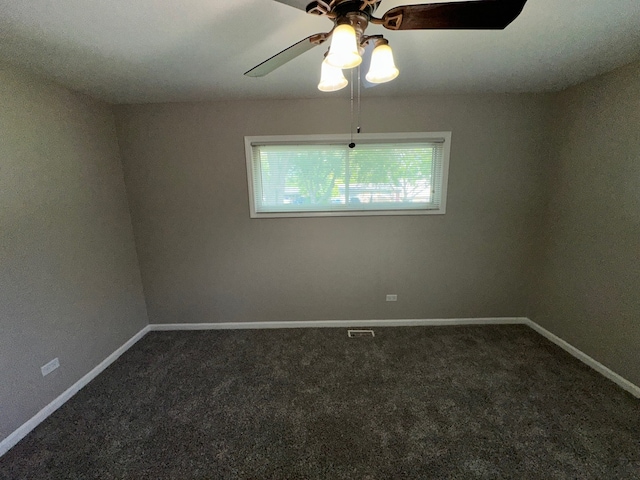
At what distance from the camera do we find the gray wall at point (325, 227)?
97.7 inches

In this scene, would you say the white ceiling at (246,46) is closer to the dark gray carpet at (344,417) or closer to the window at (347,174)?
the window at (347,174)

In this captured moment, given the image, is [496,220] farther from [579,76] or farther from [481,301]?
[579,76]

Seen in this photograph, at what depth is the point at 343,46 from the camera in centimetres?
93

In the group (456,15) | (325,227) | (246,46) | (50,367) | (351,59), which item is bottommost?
(50,367)

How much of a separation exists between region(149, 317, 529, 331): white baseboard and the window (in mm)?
1240

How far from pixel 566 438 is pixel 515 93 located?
2793 millimetres

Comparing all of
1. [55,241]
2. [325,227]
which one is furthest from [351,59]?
[55,241]

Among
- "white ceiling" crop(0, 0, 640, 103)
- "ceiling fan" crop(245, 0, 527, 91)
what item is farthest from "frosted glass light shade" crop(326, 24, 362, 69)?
"white ceiling" crop(0, 0, 640, 103)

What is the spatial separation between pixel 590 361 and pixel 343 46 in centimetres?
309

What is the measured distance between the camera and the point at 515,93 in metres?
2.41

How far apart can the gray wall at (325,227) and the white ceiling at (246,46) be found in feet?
0.98

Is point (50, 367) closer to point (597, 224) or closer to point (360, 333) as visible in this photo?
point (360, 333)

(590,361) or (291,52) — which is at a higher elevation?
(291,52)

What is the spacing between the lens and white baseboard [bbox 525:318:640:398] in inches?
73.8
